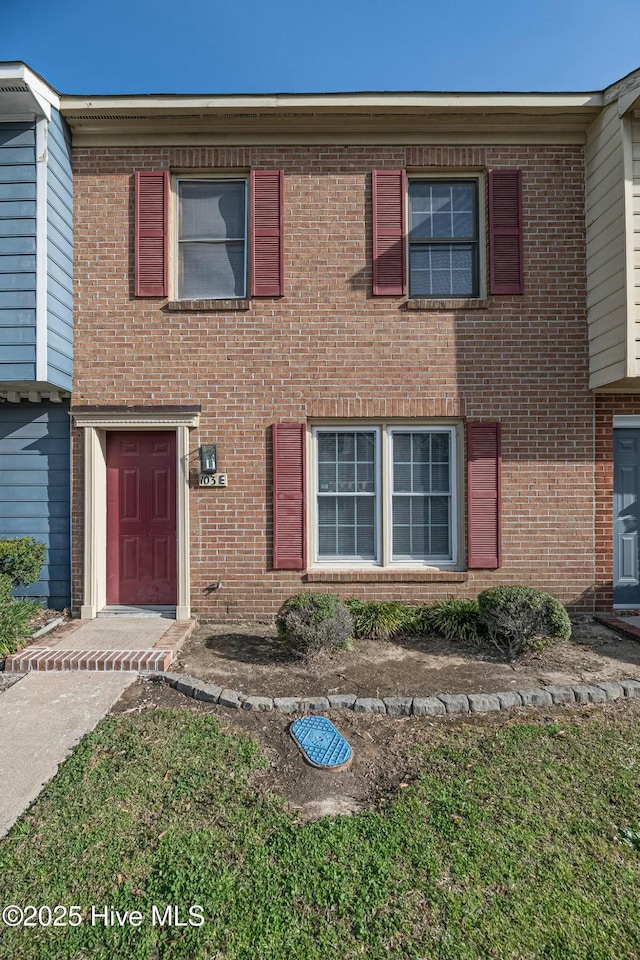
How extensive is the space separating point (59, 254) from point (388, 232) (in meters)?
4.06

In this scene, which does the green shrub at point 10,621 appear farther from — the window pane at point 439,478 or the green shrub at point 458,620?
the window pane at point 439,478

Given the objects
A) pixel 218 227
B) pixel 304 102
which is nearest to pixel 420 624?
pixel 218 227

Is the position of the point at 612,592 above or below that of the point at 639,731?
above

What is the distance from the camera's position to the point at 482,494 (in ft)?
20.1

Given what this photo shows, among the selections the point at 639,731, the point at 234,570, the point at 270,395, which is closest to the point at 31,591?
the point at 234,570

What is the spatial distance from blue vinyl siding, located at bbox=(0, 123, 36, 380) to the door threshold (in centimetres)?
296

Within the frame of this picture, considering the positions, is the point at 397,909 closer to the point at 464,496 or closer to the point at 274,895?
the point at 274,895

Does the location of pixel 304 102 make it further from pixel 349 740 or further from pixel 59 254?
pixel 349 740

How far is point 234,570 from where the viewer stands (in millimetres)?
6145

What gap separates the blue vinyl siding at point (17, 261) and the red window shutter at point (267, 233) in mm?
2536

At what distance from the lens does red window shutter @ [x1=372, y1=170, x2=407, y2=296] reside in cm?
612

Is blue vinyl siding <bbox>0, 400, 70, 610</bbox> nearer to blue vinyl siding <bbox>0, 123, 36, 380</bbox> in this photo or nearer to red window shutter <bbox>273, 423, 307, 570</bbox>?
blue vinyl siding <bbox>0, 123, 36, 380</bbox>

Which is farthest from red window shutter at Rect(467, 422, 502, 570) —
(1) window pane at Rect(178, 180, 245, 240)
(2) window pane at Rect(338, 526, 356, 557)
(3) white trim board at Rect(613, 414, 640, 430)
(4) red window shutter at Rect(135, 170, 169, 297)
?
(4) red window shutter at Rect(135, 170, 169, 297)

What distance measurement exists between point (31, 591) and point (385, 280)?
6010 mm
